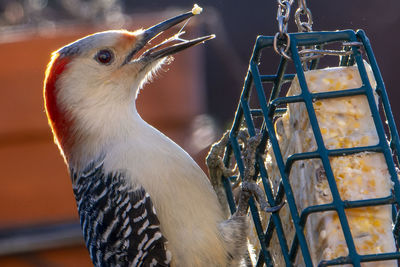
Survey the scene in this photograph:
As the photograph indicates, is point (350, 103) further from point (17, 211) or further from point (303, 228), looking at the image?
point (17, 211)

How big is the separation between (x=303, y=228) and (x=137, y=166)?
1.07 metres

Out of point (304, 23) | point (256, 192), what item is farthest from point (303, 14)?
point (256, 192)

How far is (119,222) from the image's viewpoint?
3.68 m

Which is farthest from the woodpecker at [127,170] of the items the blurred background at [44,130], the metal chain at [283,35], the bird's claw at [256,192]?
the blurred background at [44,130]

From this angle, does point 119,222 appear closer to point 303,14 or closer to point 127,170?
point 127,170

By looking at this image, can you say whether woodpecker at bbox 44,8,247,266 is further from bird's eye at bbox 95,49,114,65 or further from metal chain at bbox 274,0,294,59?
metal chain at bbox 274,0,294,59

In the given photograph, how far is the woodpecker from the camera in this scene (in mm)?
3633

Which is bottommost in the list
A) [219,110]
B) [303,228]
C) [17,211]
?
[303,228]

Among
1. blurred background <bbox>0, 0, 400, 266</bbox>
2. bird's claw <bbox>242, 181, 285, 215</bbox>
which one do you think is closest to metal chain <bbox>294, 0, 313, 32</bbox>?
bird's claw <bbox>242, 181, 285, 215</bbox>

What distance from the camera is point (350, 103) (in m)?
3.04

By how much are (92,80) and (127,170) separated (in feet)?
1.79

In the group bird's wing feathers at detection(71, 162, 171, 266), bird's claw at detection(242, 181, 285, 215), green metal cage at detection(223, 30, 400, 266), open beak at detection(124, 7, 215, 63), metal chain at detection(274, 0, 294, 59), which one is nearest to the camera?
green metal cage at detection(223, 30, 400, 266)

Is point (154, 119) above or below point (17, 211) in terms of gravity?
above

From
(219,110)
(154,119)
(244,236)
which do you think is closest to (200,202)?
(244,236)
